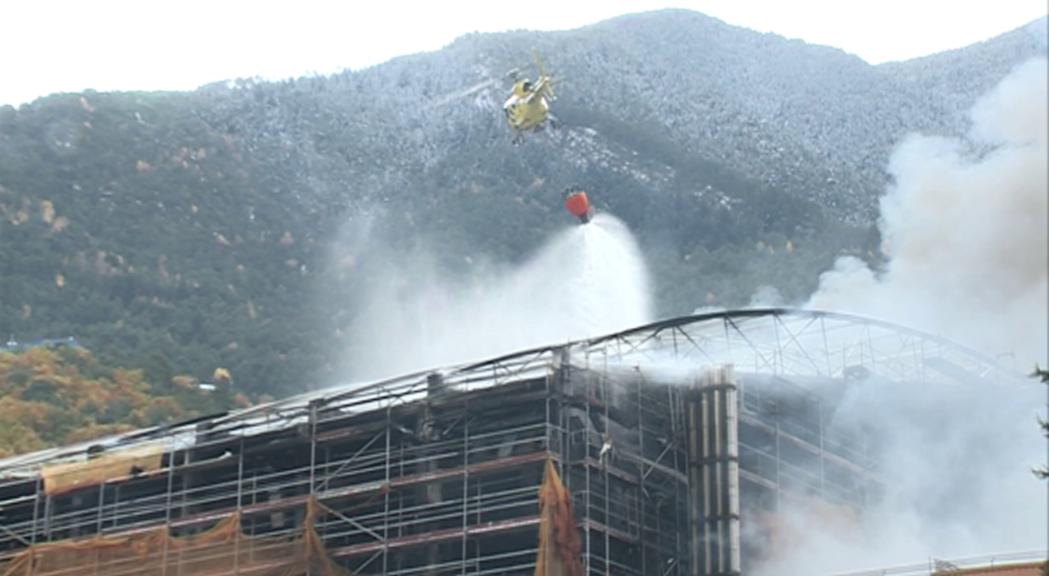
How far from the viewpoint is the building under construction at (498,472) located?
206 ft

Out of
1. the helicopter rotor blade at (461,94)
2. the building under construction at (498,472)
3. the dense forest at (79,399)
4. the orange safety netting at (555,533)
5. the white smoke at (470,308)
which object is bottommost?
the orange safety netting at (555,533)

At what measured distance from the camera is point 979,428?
69.0 meters

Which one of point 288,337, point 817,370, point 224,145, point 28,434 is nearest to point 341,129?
point 224,145

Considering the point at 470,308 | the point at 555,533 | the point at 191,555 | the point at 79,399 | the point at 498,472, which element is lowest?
the point at 555,533

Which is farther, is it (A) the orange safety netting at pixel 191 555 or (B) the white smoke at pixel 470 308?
(B) the white smoke at pixel 470 308

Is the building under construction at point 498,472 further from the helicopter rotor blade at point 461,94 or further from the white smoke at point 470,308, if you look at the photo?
the helicopter rotor blade at point 461,94

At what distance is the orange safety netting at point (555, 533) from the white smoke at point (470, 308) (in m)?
58.3

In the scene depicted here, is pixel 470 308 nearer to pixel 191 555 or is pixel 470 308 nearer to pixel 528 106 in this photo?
pixel 528 106

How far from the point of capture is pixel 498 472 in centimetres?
6297

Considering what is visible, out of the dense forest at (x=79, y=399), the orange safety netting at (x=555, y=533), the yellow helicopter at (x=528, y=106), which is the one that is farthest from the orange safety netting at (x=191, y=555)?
the dense forest at (x=79, y=399)

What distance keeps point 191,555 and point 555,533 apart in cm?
1308

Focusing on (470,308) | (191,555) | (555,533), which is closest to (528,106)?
(191,555)

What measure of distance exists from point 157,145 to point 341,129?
26.3 meters

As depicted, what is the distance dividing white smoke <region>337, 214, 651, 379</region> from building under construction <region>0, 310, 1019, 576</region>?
4822 centimetres
